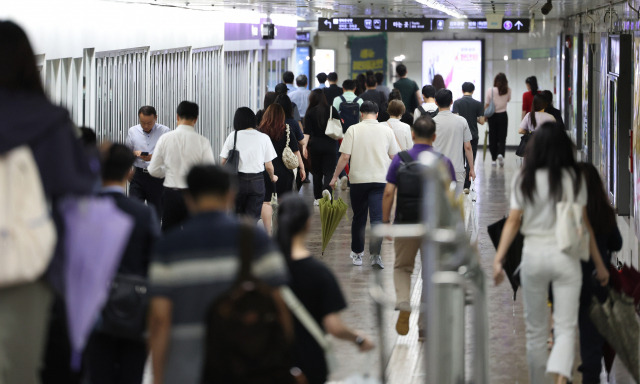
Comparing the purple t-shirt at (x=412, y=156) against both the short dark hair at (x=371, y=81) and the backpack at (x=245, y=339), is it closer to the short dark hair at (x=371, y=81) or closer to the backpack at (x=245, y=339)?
the backpack at (x=245, y=339)

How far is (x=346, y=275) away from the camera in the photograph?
1053cm

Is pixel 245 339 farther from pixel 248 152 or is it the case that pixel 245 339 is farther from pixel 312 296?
pixel 248 152

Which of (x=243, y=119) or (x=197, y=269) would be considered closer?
(x=197, y=269)

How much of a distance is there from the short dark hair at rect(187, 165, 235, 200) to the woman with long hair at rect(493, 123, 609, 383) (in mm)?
2398

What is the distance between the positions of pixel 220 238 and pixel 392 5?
49.7 ft

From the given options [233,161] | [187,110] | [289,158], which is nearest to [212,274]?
[187,110]

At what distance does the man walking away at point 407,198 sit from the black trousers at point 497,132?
14443mm

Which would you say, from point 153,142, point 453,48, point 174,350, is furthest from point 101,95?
point 453,48

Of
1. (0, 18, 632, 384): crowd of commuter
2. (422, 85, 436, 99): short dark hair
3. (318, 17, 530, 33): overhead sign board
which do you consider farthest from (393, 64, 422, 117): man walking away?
(0, 18, 632, 384): crowd of commuter

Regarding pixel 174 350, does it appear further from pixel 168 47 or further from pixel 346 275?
pixel 168 47

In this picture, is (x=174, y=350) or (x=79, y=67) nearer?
(x=174, y=350)

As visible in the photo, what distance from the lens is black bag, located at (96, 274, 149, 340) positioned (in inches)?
190

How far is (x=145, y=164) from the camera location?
10352 mm

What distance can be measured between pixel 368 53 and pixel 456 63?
9.06 feet
